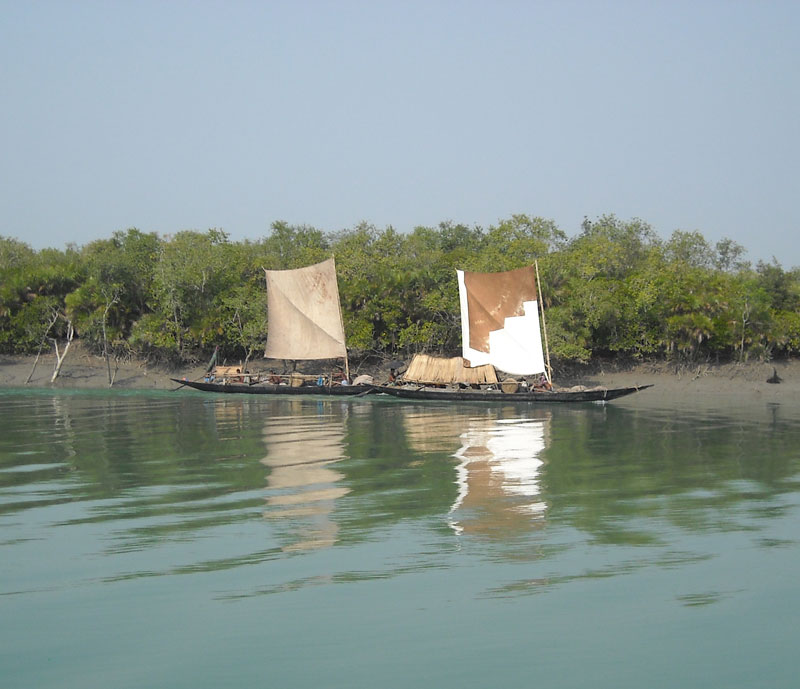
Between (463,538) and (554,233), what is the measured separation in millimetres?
38523

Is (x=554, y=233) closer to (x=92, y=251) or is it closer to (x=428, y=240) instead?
(x=428, y=240)

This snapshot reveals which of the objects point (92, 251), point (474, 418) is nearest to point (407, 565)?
point (474, 418)

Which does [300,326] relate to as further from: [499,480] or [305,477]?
[499,480]

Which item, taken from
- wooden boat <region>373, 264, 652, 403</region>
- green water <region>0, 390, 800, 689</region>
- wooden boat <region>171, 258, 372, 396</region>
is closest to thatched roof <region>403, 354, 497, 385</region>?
wooden boat <region>373, 264, 652, 403</region>

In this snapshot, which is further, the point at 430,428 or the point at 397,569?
the point at 430,428

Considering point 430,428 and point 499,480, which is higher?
point 430,428

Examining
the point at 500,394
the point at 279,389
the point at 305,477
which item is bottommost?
the point at 305,477

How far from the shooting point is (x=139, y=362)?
4425 centimetres

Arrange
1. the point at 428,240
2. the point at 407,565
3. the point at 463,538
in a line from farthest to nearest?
the point at 428,240, the point at 463,538, the point at 407,565

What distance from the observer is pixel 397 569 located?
29.8 feet

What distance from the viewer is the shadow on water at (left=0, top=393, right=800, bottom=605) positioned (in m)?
9.70

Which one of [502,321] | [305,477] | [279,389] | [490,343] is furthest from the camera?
[279,389]

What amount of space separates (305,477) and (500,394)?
2052cm

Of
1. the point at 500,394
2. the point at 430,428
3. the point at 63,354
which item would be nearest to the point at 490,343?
the point at 500,394
